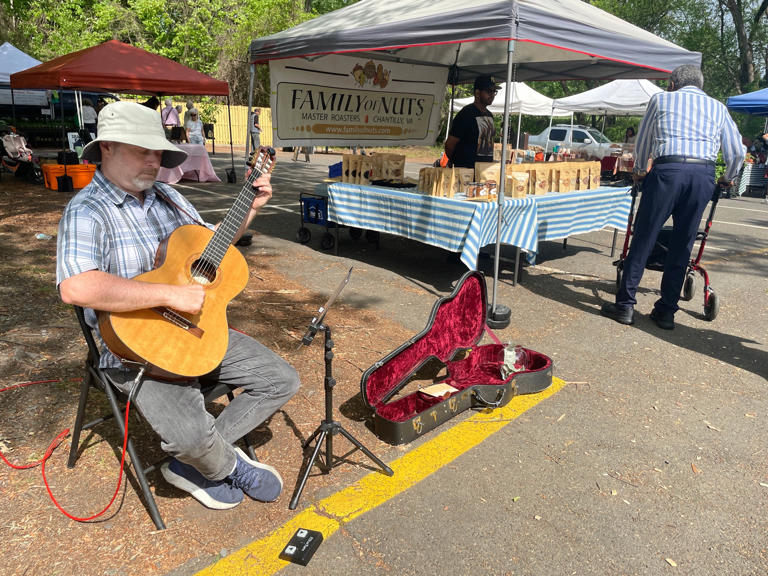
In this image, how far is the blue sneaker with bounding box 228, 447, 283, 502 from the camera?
97.7 inches

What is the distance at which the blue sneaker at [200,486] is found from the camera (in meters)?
2.44

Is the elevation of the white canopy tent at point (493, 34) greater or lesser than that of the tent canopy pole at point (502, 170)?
greater

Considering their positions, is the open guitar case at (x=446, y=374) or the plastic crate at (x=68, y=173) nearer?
the open guitar case at (x=446, y=374)

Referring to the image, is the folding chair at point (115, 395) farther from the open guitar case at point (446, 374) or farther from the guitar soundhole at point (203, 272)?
the open guitar case at point (446, 374)

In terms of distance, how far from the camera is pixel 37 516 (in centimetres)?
239

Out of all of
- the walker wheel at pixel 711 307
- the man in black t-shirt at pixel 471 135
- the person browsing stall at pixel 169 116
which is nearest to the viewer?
the walker wheel at pixel 711 307

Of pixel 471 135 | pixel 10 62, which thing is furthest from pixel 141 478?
pixel 10 62

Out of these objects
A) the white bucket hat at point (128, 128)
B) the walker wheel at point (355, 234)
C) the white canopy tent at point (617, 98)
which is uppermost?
the white canopy tent at point (617, 98)

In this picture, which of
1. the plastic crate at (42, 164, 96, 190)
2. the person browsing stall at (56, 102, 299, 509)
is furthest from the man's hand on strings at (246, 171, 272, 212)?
the plastic crate at (42, 164, 96, 190)

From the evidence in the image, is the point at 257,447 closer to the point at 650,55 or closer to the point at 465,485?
the point at 465,485

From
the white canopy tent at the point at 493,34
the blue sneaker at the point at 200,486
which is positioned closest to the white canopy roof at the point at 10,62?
the white canopy tent at the point at 493,34

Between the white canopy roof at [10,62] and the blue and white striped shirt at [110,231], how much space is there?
50.6ft

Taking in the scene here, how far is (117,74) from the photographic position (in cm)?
920

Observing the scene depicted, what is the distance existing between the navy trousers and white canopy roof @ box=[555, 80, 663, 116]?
13.4m
